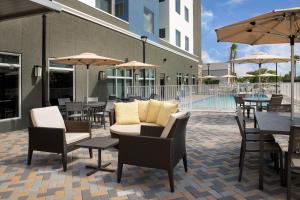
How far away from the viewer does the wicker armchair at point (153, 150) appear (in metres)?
3.60

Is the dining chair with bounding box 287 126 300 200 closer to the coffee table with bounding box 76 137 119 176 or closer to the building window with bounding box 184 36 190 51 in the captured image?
the coffee table with bounding box 76 137 119 176

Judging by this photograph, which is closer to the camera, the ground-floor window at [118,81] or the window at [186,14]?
the ground-floor window at [118,81]

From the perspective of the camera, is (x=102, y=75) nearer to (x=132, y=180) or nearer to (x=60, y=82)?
(x=60, y=82)

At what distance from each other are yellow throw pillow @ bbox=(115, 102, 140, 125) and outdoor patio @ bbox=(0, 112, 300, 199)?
0.87 metres

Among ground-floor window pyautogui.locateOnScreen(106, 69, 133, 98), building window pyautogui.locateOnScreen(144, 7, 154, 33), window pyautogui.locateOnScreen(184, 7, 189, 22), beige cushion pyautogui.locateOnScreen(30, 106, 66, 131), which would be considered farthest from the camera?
window pyautogui.locateOnScreen(184, 7, 189, 22)

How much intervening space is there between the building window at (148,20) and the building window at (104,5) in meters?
4.62

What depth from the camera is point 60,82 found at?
33.8 ft

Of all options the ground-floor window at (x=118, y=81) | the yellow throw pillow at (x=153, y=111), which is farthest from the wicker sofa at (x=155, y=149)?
the ground-floor window at (x=118, y=81)

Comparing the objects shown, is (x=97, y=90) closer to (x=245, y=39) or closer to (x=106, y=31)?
(x=106, y=31)

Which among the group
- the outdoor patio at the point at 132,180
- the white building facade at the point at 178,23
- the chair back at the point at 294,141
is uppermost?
the white building facade at the point at 178,23

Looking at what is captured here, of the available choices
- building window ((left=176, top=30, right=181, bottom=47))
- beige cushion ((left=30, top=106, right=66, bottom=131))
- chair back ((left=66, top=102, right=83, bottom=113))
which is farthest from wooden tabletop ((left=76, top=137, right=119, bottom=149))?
building window ((left=176, top=30, right=181, bottom=47))

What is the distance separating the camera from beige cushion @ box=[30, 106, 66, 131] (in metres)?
4.65

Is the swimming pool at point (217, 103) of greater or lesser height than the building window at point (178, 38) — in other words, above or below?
below

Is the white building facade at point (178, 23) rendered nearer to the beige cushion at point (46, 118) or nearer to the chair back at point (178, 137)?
the beige cushion at point (46, 118)
